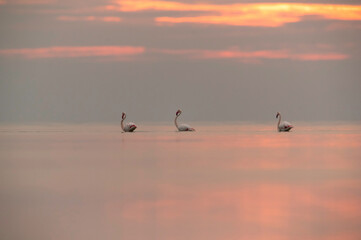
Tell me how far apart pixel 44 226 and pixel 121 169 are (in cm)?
889

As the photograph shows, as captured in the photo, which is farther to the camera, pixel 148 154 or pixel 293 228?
pixel 148 154

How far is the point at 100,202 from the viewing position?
1483 cm

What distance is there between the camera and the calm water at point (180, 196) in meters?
12.2

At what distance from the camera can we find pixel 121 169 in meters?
21.4

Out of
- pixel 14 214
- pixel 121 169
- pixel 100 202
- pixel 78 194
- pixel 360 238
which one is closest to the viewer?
pixel 360 238

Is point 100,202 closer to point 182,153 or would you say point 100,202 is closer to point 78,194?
point 78,194

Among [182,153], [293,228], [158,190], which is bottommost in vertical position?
[182,153]

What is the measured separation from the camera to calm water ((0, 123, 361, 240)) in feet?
39.9

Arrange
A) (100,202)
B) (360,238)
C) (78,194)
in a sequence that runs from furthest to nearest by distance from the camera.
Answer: (78,194) < (100,202) < (360,238)

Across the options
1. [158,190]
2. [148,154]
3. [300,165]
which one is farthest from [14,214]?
[148,154]

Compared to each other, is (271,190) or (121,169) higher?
(271,190)

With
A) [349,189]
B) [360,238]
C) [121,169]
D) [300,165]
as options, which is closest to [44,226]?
[360,238]

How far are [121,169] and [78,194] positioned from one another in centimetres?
546

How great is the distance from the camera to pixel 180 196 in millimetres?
15633
